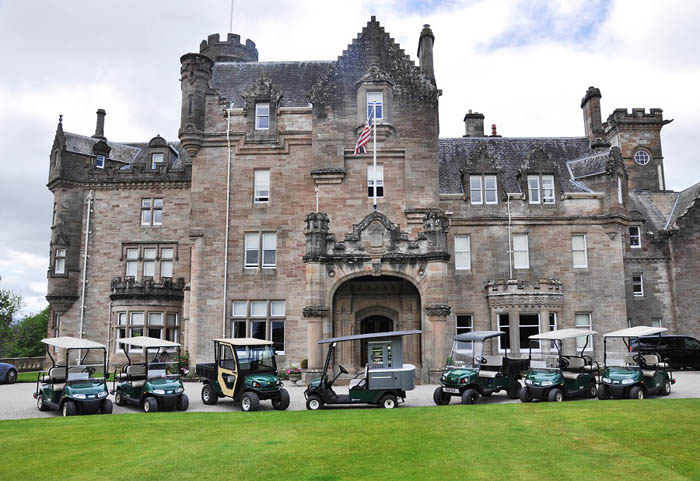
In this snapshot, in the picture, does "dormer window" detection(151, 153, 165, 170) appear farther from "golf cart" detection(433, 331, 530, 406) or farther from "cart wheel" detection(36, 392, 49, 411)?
"golf cart" detection(433, 331, 530, 406)

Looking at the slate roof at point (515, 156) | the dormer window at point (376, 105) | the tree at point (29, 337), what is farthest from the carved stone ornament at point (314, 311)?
the tree at point (29, 337)

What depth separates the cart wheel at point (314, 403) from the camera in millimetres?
17683

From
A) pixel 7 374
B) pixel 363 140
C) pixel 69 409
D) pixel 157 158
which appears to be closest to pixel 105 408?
pixel 69 409

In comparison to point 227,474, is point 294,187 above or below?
above

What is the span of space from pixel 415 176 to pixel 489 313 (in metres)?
8.27

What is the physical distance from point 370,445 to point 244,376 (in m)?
7.97

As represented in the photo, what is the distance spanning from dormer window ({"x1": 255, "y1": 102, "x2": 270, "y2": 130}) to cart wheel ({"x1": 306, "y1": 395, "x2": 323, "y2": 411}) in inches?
681

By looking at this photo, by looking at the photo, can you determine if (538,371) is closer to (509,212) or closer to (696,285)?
(509,212)

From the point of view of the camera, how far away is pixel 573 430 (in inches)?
511

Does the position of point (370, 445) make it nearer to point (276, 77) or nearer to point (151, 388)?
point (151, 388)

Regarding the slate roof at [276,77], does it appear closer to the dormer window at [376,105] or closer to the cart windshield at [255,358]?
the dormer window at [376,105]

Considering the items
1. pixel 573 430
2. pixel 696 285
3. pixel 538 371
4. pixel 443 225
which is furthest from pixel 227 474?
pixel 696 285

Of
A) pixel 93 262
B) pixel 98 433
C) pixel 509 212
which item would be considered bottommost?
pixel 98 433

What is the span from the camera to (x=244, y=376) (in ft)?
60.8
